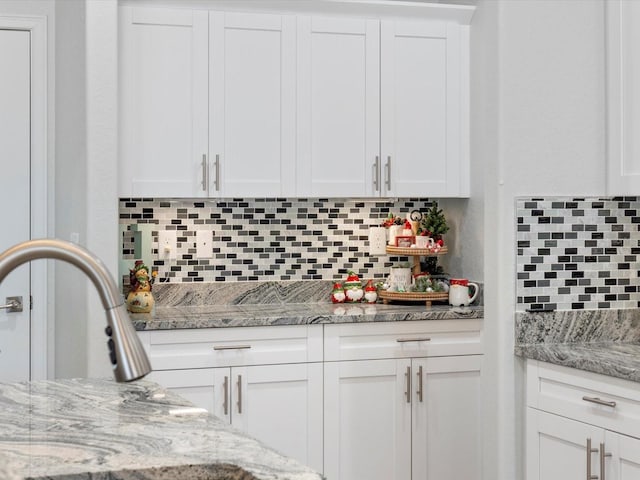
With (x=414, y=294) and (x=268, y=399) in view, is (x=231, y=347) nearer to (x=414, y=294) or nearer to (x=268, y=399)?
(x=268, y=399)

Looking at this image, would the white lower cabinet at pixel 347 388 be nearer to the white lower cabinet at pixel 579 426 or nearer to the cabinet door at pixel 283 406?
the cabinet door at pixel 283 406

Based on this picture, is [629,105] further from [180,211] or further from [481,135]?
[180,211]

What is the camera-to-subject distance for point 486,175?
351 centimetres

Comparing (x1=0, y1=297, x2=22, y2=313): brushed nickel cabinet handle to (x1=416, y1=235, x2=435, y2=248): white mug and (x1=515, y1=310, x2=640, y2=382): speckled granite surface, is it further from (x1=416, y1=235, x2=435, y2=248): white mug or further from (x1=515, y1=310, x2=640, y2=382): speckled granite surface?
(x1=515, y1=310, x2=640, y2=382): speckled granite surface

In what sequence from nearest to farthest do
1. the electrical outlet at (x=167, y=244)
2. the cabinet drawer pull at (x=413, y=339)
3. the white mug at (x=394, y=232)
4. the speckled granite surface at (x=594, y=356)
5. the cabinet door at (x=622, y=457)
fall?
the cabinet door at (x=622, y=457)
the speckled granite surface at (x=594, y=356)
the cabinet drawer pull at (x=413, y=339)
the electrical outlet at (x=167, y=244)
the white mug at (x=394, y=232)

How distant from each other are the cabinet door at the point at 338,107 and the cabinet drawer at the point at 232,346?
626 mm

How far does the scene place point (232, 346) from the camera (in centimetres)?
341

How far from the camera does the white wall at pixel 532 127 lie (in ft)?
11.1

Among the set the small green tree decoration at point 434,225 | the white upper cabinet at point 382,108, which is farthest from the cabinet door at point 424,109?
the small green tree decoration at point 434,225

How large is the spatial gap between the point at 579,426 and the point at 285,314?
1.22 m

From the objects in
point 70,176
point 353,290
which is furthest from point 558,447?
point 70,176

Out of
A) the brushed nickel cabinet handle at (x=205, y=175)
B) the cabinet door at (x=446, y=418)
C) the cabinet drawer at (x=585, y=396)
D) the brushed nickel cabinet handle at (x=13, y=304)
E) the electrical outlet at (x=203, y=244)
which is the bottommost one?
→ the cabinet door at (x=446, y=418)

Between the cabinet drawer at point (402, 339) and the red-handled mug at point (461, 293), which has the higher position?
the red-handled mug at point (461, 293)

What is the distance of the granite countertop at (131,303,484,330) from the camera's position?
133 inches
